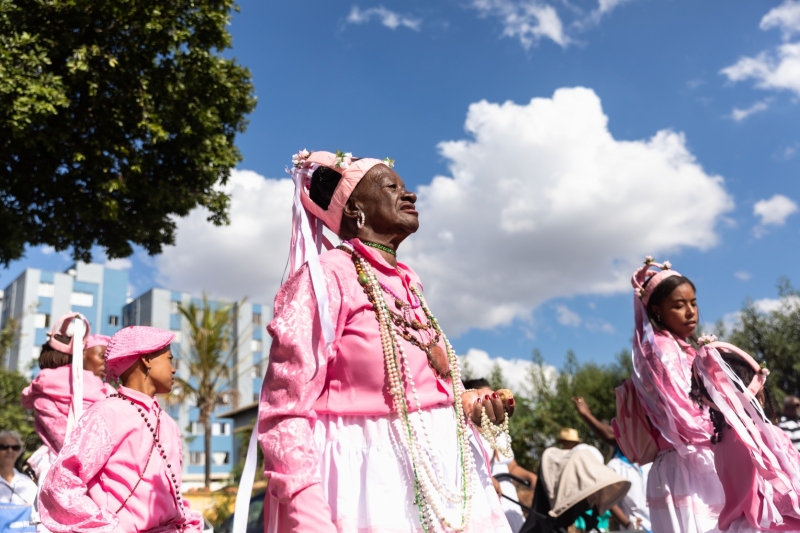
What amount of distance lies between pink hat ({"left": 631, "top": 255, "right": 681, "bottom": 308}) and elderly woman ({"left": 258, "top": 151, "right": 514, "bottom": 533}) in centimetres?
270

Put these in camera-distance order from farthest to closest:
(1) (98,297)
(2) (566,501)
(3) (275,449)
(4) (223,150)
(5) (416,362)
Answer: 1. (1) (98,297)
2. (4) (223,150)
3. (2) (566,501)
4. (5) (416,362)
5. (3) (275,449)

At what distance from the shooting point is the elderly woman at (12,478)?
6.62 metres

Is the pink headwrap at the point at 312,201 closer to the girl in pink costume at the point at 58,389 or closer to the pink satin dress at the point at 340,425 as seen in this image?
the pink satin dress at the point at 340,425

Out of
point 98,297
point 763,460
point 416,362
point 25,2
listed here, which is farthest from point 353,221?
point 98,297

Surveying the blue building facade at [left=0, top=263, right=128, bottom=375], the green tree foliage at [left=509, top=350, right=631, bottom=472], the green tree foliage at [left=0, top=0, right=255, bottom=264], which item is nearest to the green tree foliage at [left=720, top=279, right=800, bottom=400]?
the green tree foliage at [left=509, top=350, right=631, bottom=472]

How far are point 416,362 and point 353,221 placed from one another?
0.70 m

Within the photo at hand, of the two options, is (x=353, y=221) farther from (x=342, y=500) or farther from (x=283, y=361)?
(x=342, y=500)

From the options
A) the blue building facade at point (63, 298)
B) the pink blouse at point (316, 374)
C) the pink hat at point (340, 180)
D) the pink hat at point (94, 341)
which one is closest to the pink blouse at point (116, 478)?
the pink blouse at point (316, 374)

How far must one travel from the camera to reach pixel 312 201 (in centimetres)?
288

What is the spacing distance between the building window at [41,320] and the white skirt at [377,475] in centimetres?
5073

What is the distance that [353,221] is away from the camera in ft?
9.30

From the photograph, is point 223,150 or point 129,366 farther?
point 223,150

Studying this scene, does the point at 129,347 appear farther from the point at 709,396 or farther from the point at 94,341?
the point at 709,396

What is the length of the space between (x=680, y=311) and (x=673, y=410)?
755 millimetres
